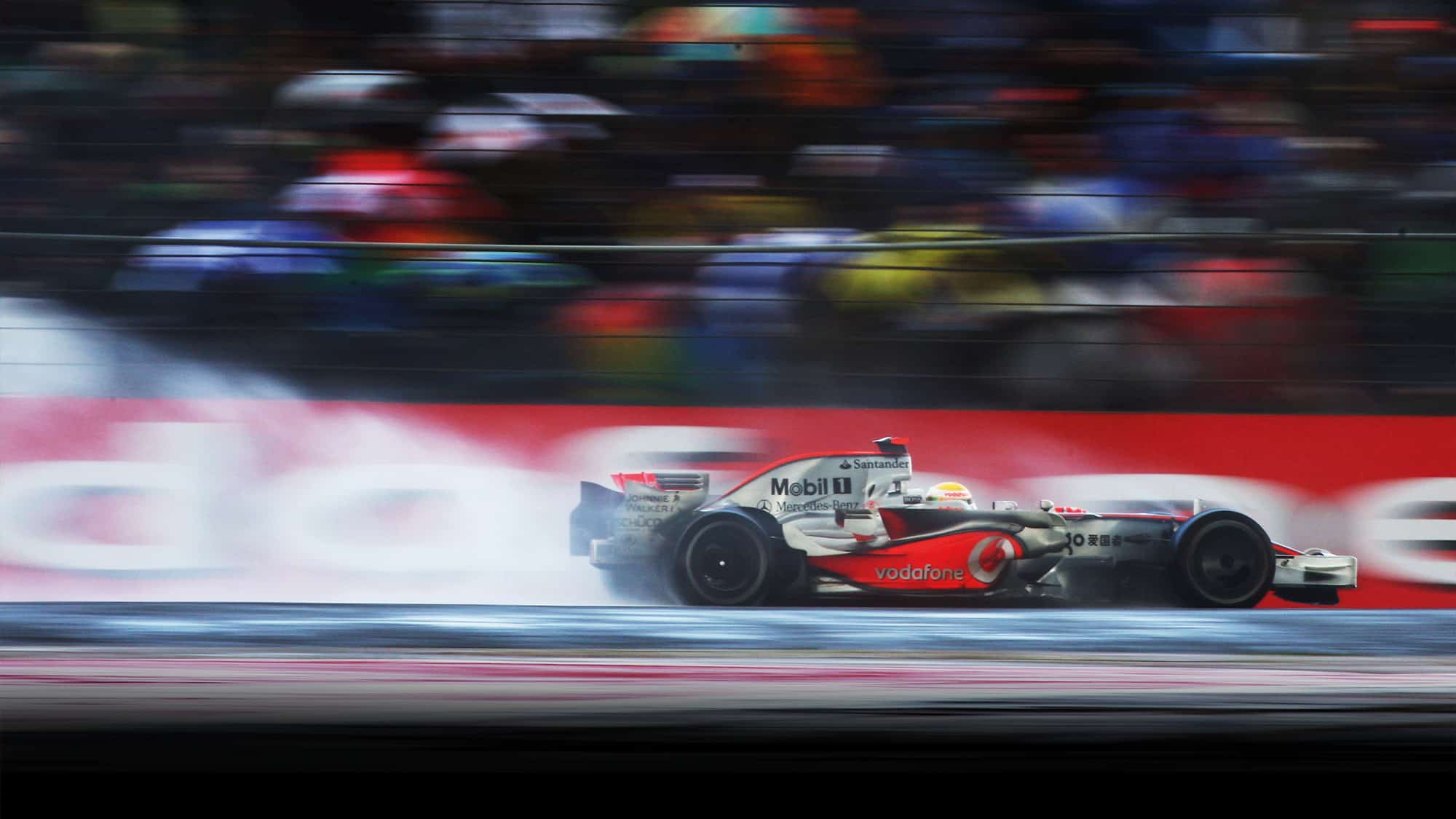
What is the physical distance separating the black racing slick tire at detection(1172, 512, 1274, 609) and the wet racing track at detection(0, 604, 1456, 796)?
0.68 ft

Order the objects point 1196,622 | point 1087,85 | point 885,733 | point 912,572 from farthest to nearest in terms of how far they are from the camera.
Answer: point 1087,85, point 912,572, point 1196,622, point 885,733

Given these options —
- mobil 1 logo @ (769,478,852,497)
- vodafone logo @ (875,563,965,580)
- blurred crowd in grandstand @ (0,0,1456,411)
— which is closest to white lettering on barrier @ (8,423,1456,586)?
blurred crowd in grandstand @ (0,0,1456,411)

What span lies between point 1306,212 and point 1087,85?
0.68 m

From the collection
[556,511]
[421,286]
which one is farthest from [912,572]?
[421,286]

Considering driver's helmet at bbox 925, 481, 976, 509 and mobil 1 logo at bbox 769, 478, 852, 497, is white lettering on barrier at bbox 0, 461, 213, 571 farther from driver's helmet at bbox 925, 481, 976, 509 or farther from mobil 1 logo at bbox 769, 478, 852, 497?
driver's helmet at bbox 925, 481, 976, 509

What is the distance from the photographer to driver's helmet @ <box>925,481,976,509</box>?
11.4ft

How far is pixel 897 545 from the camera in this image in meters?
3.45

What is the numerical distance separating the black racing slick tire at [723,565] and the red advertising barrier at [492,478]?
138 millimetres

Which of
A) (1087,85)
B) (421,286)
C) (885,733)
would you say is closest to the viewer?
(885,733)

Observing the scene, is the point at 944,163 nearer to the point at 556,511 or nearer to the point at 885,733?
the point at 556,511

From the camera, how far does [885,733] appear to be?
229 cm

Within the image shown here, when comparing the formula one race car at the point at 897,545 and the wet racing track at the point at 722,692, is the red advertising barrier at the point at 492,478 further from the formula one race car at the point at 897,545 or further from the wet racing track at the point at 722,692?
the wet racing track at the point at 722,692

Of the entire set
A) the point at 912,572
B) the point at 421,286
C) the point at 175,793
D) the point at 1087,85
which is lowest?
the point at 175,793

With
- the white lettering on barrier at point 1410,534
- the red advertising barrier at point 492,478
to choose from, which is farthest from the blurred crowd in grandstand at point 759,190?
the white lettering on barrier at point 1410,534
